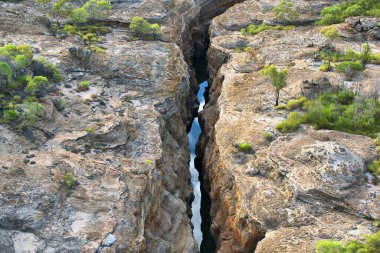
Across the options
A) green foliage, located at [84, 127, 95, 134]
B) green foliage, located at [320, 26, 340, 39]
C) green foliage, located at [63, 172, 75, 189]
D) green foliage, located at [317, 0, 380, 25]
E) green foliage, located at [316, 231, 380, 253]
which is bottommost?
green foliage, located at [63, 172, 75, 189]

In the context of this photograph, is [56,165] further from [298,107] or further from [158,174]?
[298,107]

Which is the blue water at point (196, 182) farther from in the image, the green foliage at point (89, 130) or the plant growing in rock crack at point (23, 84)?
the plant growing in rock crack at point (23, 84)

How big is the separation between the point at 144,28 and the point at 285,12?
1892 cm

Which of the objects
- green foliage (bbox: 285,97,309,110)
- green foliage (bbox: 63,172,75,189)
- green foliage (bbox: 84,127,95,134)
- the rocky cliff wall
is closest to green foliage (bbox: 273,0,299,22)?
the rocky cliff wall

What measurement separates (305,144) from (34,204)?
20.1m

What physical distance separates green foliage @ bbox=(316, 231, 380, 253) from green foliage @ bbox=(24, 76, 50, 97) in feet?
84.2

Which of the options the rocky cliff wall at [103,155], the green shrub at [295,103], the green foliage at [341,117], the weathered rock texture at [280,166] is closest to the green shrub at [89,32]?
the rocky cliff wall at [103,155]

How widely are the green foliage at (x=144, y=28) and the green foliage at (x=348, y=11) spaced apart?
2098cm

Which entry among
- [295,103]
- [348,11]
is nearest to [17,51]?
[295,103]

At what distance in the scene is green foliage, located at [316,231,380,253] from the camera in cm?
2753

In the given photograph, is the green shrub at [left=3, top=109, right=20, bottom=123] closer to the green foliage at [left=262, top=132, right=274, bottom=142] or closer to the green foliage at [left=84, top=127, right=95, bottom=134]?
the green foliage at [left=84, top=127, right=95, bottom=134]

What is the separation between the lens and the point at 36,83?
132ft

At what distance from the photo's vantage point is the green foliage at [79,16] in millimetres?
56094

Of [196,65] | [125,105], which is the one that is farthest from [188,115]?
[196,65]
